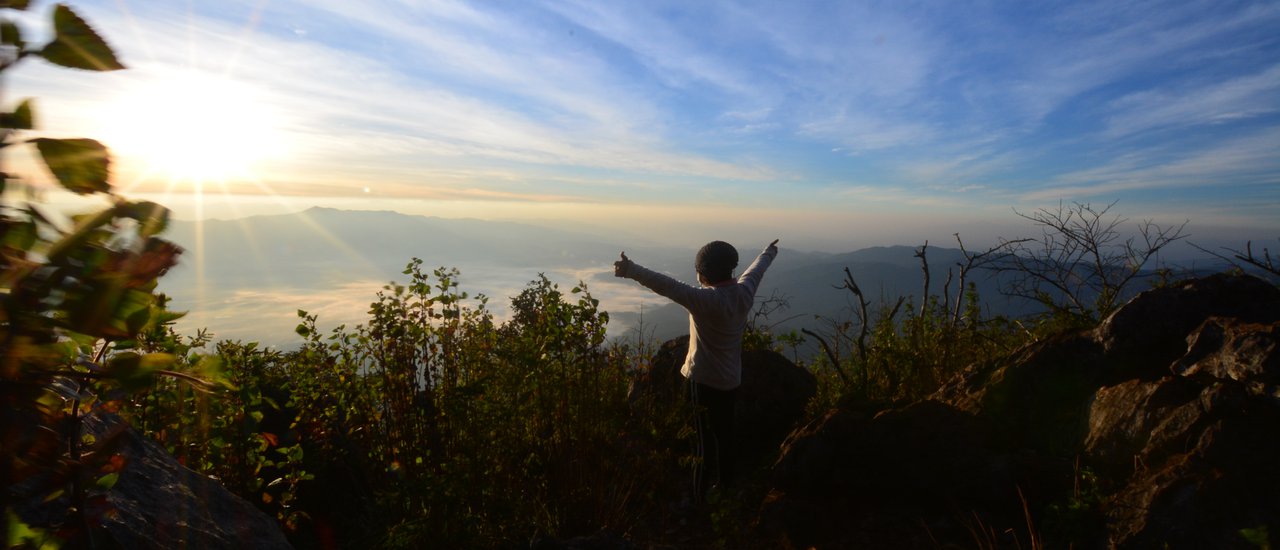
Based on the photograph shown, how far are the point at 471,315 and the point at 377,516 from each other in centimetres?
191

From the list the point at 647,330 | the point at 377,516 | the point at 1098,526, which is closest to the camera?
the point at 1098,526

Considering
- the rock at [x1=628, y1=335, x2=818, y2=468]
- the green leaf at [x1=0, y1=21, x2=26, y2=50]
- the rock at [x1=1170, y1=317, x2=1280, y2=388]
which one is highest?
the green leaf at [x1=0, y1=21, x2=26, y2=50]

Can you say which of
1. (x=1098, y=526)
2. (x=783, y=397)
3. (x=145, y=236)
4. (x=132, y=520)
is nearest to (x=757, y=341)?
(x=783, y=397)

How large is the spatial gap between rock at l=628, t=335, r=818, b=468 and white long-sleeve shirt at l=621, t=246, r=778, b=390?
1076mm

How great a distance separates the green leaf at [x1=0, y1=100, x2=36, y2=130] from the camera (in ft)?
2.35

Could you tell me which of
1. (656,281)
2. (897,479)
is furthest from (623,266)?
(897,479)

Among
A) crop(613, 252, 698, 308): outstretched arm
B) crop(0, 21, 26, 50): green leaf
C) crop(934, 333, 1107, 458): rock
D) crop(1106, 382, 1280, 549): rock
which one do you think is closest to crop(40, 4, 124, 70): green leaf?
crop(0, 21, 26, 50): green leaf

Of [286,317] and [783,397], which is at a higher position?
[783,397]

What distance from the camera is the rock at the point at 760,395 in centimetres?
643

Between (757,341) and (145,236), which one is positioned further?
(757,341)

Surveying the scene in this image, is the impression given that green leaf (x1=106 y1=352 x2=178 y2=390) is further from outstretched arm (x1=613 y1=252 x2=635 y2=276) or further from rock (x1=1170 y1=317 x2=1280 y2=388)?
rock (x1=1170 y1=317 x2=1280 y2=388)

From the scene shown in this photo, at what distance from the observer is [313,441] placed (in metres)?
4.26

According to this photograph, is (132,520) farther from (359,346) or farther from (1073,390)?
(1073,390)

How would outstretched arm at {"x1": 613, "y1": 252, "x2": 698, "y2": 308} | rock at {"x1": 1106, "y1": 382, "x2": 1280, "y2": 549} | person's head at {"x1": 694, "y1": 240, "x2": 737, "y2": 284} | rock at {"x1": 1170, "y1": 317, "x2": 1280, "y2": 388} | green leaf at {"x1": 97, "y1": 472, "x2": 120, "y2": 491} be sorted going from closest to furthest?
green leaf at {"x1": 97, "y1": 472, "x2": 120, "y2": 491}
rock at {"x1": 1106, "y1": 382, "x2": 1280, "y2": 549}
rock at {"x1": 1170, "y1": 317, "x2": 1280, "y2": 388}
outstretched arm at {"x1": 613, "y1": 252, "x2": 698, "y2": 308}
person's head at {"x1": 694, "y1": 240, "x2": 737, "y2": 284}
